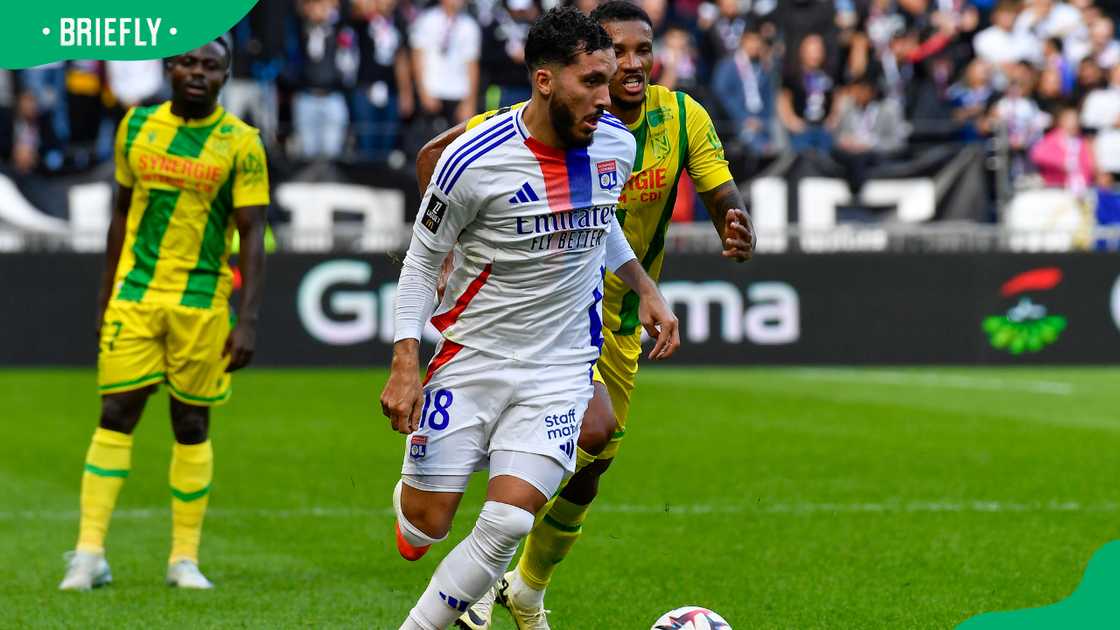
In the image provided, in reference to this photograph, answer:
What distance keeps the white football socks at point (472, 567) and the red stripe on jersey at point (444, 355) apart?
1.66 ft

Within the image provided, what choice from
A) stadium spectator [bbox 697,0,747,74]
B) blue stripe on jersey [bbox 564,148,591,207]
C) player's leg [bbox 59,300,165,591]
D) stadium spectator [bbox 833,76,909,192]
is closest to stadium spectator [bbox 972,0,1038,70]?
stadium spectator [bbox 833,76,909,192]

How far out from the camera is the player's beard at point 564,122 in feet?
17.7

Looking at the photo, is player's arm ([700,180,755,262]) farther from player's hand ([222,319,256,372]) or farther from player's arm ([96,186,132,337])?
player's arm ([96,186,132,337])

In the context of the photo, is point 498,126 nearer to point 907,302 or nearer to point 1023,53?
point 907,302

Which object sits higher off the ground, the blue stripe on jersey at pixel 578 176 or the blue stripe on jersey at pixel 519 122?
the blue stripe on jersey at pixel 519 122

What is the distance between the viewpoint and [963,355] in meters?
18.5

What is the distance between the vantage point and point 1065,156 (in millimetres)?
19797

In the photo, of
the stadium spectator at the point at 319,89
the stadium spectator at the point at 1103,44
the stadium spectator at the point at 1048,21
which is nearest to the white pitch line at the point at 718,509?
the stadium spectator at the point at 319,89

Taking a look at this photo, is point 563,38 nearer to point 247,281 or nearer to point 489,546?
point 489,546

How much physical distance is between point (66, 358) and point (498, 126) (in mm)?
13200

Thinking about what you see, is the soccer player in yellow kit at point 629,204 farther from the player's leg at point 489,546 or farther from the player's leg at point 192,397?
the player's leg at point 192,397

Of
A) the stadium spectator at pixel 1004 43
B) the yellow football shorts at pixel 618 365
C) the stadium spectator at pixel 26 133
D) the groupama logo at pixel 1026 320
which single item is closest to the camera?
the yellow football shorts at pixel 618 365

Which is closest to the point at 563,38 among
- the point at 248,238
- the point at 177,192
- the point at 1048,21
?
the point at 248,238

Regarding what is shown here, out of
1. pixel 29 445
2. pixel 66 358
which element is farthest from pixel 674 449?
pixel 66 358
